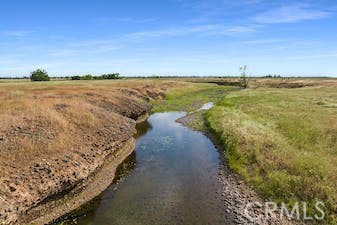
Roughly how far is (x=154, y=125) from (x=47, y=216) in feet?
103

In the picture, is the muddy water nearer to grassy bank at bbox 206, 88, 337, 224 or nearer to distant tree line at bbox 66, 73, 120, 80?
grassy bank at bbox 206, 88, 337, 224

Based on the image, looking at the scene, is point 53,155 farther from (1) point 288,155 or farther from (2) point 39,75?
(2) point 39,75

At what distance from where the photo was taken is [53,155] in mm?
22125

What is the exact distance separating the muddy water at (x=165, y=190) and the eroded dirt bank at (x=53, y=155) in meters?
1.63

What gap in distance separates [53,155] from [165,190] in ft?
28.8

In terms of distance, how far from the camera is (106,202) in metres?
21.0

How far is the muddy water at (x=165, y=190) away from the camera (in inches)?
736

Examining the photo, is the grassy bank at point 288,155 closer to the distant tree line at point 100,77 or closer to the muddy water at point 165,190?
the muddy water at point 165,190

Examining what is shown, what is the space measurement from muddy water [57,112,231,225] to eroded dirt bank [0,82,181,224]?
1632mm

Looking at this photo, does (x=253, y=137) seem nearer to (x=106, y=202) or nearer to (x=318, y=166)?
(x=318, y=166)

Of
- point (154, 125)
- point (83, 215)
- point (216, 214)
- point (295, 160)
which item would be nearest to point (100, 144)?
point (83, 215)

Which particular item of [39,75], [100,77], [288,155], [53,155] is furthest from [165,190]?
[100,77]

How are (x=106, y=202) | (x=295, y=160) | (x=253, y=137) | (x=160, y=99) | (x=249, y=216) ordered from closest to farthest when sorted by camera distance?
(x=249, y=216) < (x=106, y=202) < (x=295, y=160) < (x=253, y=137) < (x=160, y=99)

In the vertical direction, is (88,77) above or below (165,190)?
above
